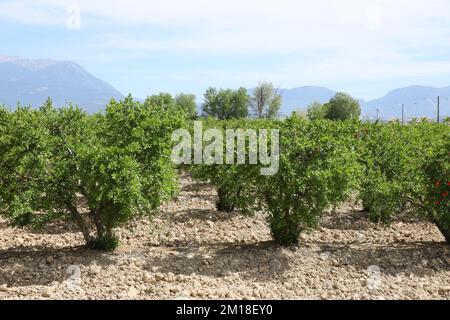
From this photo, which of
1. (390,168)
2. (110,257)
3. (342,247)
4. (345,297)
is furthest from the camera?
(390,168)

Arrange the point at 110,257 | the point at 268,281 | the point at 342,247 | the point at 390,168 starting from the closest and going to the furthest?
1. the point at 268,281
2. the point at 110,257
3. the point at 342,247
4. the point at 390,168

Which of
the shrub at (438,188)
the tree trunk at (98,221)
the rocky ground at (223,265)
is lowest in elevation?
the rocky ground at (223,265)

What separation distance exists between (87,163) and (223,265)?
4.01m

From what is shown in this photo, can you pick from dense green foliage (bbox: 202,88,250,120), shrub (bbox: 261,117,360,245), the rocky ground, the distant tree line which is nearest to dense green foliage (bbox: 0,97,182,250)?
the rocky ground

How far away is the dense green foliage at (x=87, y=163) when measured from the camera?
37.6ft

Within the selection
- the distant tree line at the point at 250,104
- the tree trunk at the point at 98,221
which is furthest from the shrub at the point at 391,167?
the distant tree line at the point at 250,104

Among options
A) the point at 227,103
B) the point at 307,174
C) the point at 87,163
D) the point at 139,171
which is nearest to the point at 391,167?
the point at 307,174

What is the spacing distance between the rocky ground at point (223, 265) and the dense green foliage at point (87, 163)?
112 centimetres

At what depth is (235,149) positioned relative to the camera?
534 inches

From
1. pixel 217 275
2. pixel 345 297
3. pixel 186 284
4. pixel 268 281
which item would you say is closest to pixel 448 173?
pixel 345 297

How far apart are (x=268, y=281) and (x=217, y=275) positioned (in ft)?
3.92

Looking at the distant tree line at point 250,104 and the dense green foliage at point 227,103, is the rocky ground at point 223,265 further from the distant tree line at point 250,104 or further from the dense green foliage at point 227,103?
the dense green foliage at point 227,103

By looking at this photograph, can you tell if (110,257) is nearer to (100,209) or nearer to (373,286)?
(100,209)

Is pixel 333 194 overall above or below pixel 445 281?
above
